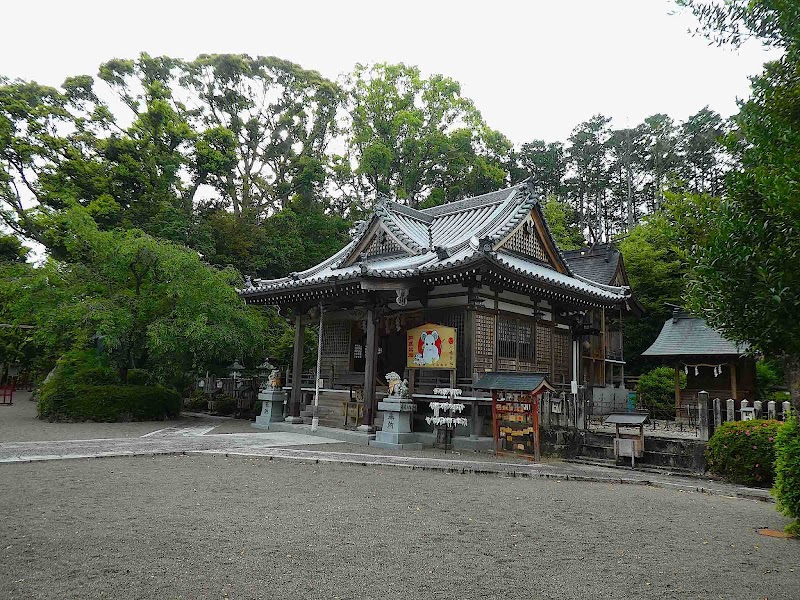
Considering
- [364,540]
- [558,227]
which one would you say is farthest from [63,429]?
[558,227]

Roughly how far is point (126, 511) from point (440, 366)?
939 centimetres

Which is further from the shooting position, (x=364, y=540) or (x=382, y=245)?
(x=382, y=245)

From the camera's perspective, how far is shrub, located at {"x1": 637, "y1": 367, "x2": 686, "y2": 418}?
2434 cm

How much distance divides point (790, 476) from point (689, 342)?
50.7 feet

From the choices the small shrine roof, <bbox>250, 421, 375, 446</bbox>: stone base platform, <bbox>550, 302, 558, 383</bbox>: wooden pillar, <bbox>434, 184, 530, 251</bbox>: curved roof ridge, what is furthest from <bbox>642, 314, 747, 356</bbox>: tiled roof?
<bbox>250, 421, 375, 446</bbox>: stone base platform

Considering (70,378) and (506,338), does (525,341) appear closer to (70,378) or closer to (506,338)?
(506,338)

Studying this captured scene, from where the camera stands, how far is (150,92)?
115ft

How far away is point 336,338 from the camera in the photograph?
18812 millimetres

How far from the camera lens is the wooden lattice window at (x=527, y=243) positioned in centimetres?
1769

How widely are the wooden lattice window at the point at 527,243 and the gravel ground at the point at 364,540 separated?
388 inches

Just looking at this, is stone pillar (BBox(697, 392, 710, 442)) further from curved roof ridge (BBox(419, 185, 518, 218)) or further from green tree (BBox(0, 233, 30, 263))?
green tree (BBox(0, 233, 30, 263))

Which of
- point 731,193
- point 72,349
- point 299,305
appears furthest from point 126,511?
point 72,349

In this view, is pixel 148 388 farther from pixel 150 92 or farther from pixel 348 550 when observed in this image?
pixel 150 92

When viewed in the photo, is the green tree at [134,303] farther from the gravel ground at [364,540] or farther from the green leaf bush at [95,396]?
the gravel ground at [364,540]
